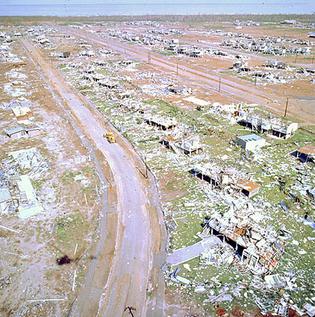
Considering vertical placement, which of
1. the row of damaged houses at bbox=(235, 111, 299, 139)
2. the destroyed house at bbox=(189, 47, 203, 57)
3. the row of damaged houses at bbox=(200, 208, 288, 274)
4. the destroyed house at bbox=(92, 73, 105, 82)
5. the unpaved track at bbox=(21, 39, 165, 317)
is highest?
the destroyed house at bbox=(189, 47, 203, 57)

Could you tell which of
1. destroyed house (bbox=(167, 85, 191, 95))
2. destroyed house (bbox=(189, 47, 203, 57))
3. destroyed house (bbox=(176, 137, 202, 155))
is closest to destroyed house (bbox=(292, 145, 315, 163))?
destroyed house (bbox=(176, 137, 202, 155))

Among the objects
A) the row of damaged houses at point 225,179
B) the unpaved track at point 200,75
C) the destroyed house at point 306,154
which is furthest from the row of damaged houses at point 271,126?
the unpaved track at point 200,75

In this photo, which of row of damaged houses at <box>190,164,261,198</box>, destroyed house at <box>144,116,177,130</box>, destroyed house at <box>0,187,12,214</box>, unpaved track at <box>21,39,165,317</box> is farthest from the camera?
destroyed house at <box>144,116,177,130</box>

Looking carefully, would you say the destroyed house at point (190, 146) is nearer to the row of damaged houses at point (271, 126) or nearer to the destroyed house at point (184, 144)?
the destroyed house at point (184, 144)

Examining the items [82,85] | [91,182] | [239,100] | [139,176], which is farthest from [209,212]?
[82,85]

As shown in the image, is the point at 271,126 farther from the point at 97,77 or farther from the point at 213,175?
the point at 97,77

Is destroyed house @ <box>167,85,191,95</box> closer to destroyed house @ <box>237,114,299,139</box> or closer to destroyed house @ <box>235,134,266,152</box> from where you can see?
destroyed house @ <box>237,114,299,139</box>
